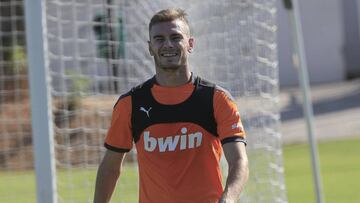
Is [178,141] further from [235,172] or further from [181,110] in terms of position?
[235,172]

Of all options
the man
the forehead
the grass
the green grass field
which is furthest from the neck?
the grass

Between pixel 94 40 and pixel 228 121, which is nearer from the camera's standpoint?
pixel 228 121

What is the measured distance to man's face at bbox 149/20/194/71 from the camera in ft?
15.1

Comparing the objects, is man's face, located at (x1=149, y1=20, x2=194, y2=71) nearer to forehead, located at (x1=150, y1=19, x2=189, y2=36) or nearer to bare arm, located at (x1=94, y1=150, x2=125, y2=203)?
forehead, located at (x1=150, y1=19, x2=189, y2=36)

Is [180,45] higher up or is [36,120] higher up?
[180,45]

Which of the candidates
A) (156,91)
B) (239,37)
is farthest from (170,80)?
(239,37)

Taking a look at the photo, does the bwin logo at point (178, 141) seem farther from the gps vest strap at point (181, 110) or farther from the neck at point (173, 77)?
the neck at point (173, 77)

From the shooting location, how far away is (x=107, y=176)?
4.85 metres

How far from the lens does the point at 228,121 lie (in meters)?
4.70

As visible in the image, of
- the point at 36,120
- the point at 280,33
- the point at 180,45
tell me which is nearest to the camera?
the point at 180,45

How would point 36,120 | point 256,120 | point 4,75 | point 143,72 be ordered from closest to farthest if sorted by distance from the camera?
point 36,120 → point 143,72 → point 256,120 → point 4,75

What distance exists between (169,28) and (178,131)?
0.49 metres

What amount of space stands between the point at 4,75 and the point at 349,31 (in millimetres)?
14474

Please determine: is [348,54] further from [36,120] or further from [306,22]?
[36,120]
